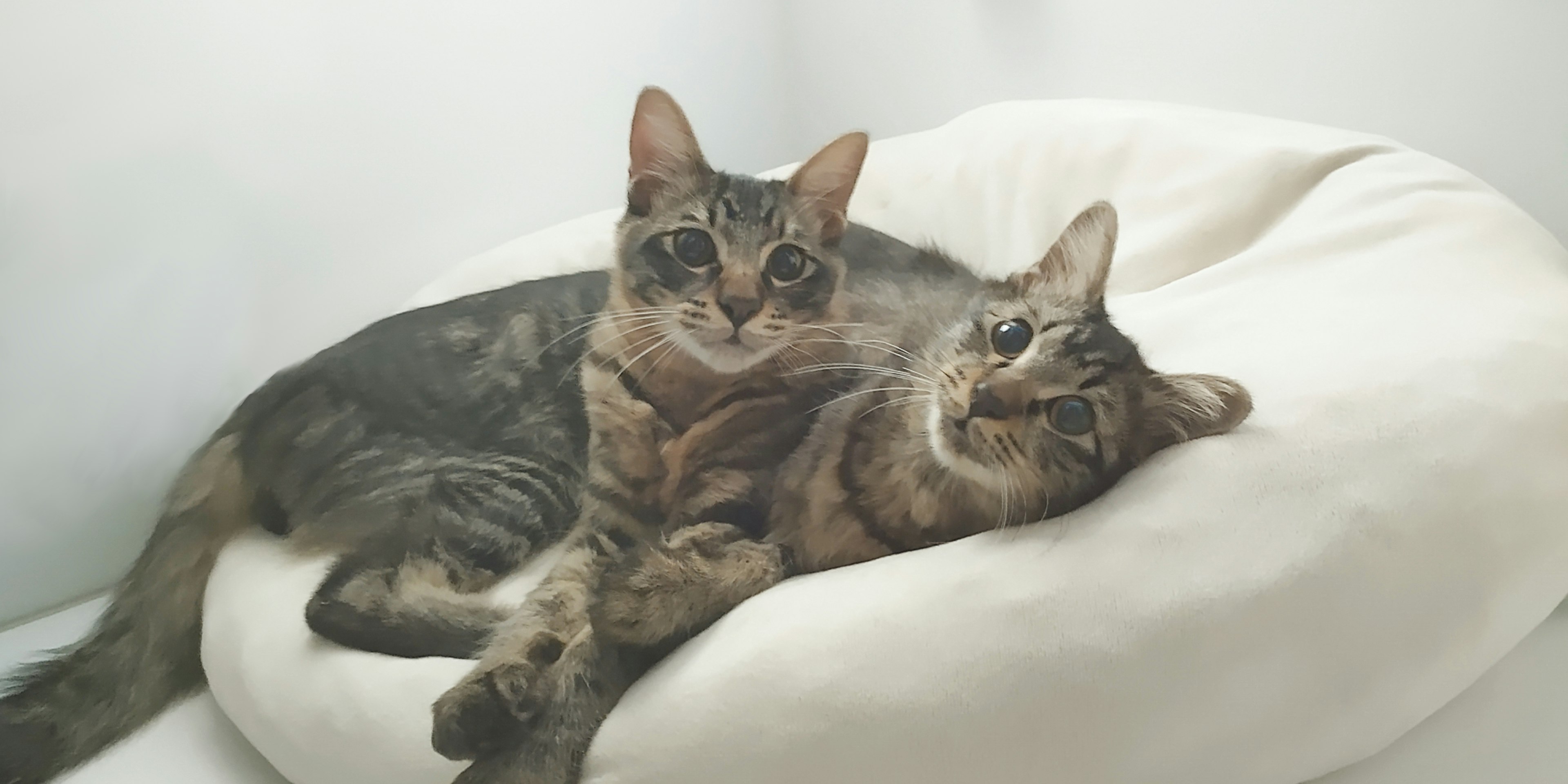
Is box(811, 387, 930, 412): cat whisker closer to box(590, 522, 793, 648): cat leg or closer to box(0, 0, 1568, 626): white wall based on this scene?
box(590, 522, 793, 648): cat leg

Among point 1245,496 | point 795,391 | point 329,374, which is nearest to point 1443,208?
point 1245,496

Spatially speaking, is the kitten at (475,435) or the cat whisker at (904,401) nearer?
the cat whisker at (904,401)

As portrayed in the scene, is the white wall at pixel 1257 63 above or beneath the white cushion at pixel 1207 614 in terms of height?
above

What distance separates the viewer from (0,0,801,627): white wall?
1.29 m

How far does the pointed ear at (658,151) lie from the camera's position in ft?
3.84

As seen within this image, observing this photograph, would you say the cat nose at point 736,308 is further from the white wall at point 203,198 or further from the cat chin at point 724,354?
the white wall at point 203,198

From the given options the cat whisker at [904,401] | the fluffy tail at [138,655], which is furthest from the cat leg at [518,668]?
the fluffy tail at [138,655]

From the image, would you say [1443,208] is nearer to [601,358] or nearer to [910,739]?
[910,739]

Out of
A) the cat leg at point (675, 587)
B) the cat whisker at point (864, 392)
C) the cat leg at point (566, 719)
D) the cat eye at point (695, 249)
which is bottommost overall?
the cat leg at point (566, 719)

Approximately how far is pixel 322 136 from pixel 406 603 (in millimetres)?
883

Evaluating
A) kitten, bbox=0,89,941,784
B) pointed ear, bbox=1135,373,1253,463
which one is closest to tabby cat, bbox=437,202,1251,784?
pointed ear, bbox=1135,373,1253,463

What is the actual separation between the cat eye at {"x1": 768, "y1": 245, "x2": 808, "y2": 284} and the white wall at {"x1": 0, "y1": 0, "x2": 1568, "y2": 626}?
85 cm

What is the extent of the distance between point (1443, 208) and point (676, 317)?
870 mm

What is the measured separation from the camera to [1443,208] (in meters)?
1.09
